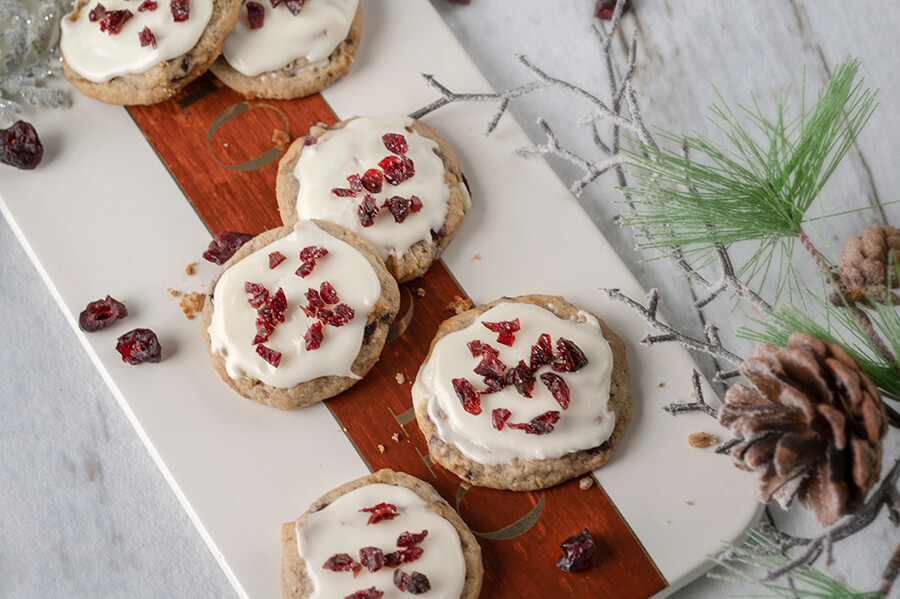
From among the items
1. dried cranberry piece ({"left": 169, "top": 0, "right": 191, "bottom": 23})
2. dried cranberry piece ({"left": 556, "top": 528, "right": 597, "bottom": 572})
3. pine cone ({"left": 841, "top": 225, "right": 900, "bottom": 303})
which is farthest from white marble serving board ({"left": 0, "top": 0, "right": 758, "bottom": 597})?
pine cone ({"left": 841, "top": 225, "right": 900, "bottom": 303})

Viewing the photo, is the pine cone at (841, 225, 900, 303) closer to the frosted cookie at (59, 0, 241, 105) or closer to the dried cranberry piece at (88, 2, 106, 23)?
the frosted cookie at (59, 0, 241, 105)

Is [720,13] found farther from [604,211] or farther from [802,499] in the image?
[802,499]

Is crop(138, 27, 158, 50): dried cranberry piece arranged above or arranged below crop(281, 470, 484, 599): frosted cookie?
above

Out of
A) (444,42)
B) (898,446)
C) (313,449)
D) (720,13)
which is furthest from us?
(720,13)

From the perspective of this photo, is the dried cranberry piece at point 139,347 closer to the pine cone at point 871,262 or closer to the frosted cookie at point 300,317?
the frosted cookie at point 300,317

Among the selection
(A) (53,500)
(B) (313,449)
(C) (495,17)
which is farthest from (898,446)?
(A) (53,500)

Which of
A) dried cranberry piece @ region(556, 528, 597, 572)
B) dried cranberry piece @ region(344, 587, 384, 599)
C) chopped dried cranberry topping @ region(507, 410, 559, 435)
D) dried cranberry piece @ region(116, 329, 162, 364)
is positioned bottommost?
dried cranberry piece @ region(344, 587, 384, 599)
